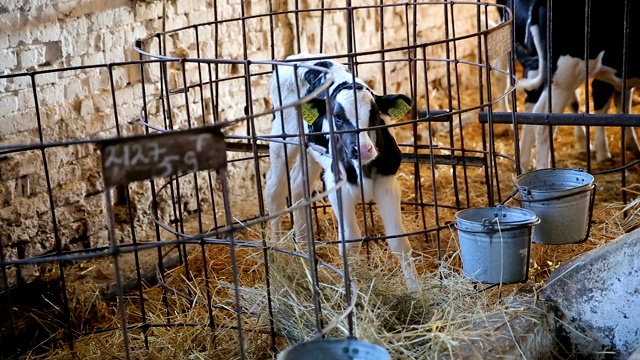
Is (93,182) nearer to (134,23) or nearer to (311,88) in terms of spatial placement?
(134,23)

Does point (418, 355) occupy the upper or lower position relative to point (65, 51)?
lower

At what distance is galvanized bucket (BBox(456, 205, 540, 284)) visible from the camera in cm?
402

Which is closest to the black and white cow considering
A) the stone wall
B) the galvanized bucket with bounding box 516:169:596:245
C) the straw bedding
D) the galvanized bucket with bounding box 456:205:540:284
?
the stone wall

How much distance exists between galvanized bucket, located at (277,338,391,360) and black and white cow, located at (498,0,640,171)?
13.1 ft

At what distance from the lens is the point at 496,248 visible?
403cm

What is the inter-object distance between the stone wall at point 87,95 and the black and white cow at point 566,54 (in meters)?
1.29

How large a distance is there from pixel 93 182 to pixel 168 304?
3.92 feet

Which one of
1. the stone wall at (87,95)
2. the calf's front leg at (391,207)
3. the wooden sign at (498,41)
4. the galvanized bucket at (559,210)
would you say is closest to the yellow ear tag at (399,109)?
the stone wall at (87,95)

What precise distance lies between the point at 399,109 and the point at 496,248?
1.12 meters

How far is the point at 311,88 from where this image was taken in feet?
17.4

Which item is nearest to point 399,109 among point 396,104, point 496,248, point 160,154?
point 396,104

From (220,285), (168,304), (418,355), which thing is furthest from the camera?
(168,304)

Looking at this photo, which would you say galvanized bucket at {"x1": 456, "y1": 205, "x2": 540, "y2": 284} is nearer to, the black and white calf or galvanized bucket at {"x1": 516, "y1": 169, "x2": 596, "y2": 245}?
galvanized bucket at {"x1": 516, "y1": 169, "x2": 596, "y2": 245}

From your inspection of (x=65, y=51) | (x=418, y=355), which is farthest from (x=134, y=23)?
(x=418, y=355)
